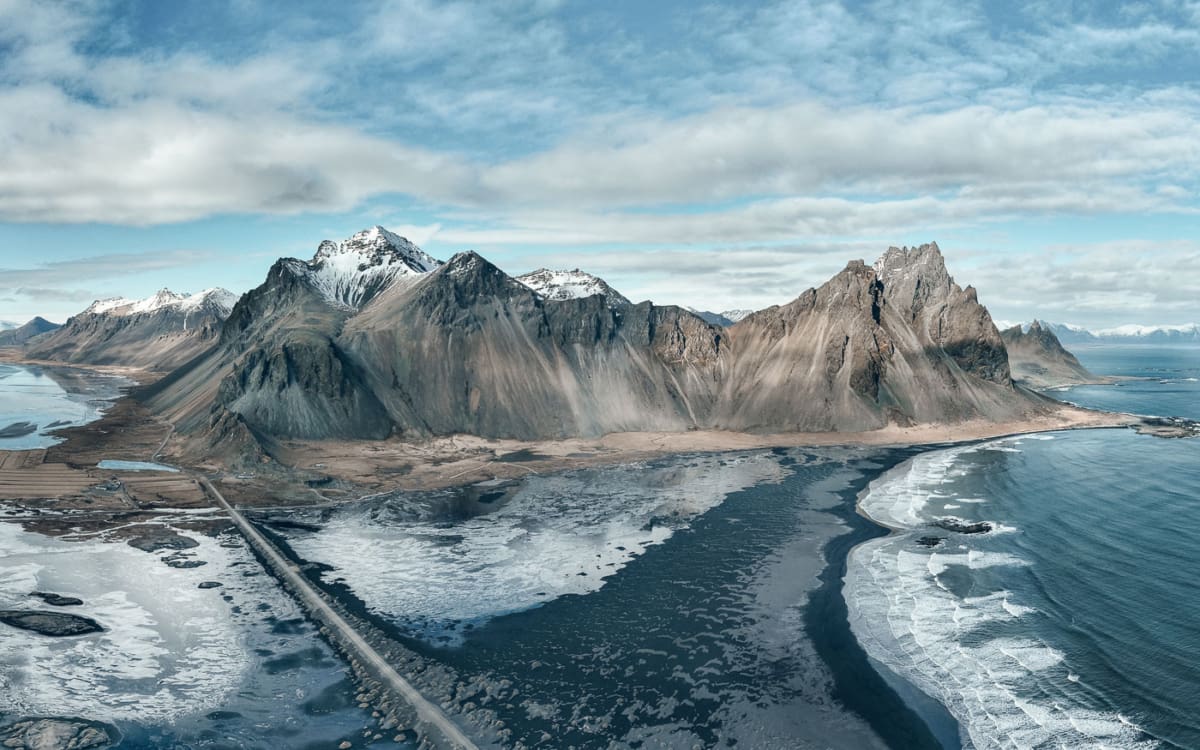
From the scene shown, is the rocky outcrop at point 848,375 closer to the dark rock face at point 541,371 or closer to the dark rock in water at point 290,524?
the dark rock face at point 541,371

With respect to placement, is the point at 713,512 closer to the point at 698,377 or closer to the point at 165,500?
the point at 165,500

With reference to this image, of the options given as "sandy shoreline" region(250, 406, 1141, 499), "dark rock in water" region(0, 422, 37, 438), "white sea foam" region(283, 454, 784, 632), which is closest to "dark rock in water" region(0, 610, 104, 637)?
"white sea foam" region(283, 454, 784, 632)

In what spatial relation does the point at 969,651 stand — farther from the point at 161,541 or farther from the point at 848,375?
the point at 848,375

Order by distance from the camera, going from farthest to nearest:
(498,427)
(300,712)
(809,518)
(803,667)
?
(498,427) < (809,518) < (803,667) < (300,712)

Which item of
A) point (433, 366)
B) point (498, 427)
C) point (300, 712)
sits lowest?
point (300, 712)

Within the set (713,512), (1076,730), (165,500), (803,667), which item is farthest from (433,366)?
(1076,730)

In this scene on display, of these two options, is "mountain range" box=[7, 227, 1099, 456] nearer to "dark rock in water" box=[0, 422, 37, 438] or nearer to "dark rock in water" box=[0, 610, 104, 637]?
"dark rock in water" box=[0, 422, 37, 438]

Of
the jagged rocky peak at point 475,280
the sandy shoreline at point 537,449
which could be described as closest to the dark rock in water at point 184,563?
the sandy shoreline at point 537,449

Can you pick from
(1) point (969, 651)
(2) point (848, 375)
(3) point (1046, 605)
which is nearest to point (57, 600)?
(1) point (969, 651)
